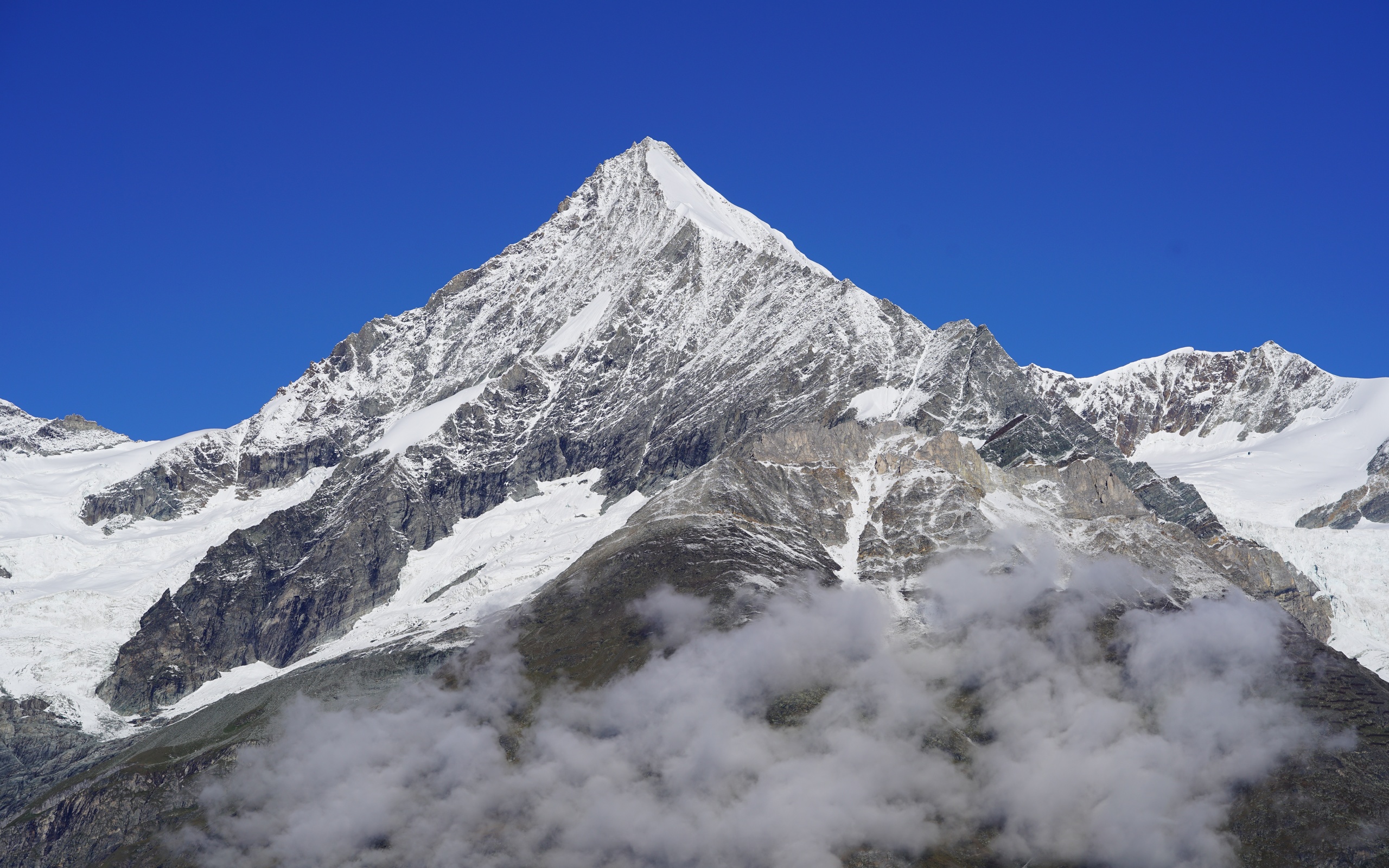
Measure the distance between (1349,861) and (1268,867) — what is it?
1072cm

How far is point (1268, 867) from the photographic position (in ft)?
655

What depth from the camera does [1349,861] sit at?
196m
